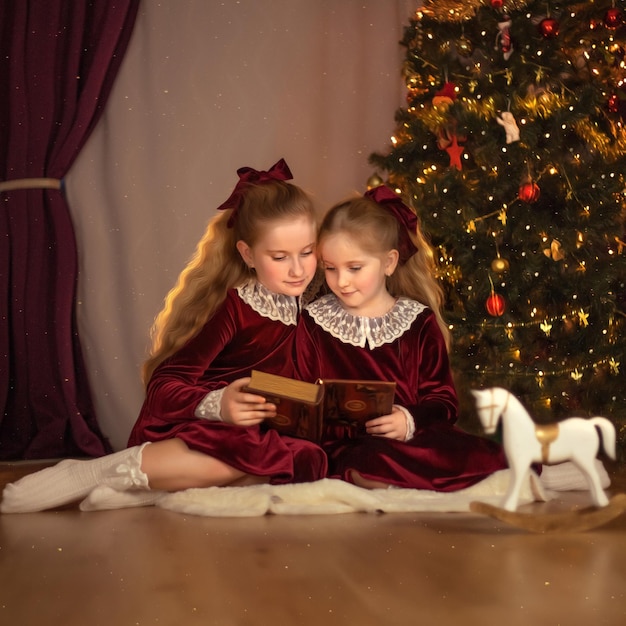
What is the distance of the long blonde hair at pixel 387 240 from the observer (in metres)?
3.08

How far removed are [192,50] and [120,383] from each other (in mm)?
1594

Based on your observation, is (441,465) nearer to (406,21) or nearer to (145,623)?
(145,623)

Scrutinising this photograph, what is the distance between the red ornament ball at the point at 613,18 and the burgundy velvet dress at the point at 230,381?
165 cm

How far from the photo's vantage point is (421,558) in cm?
229

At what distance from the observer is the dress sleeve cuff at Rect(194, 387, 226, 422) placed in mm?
2965

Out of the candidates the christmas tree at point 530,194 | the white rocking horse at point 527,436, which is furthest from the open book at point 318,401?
the christmas tree at point 530,194

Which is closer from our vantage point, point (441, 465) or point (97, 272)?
point (441, 465)

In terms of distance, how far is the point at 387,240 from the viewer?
3.12 meters

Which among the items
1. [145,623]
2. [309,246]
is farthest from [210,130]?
[145,623]

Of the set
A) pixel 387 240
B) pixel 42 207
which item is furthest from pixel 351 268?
pixel 42 207

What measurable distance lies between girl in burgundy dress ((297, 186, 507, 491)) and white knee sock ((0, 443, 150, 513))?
0.64 metres

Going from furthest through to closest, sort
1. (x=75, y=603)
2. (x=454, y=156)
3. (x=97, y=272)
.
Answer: (x=97, y=272) < (x=454, y=156) < (x=75, y=603)

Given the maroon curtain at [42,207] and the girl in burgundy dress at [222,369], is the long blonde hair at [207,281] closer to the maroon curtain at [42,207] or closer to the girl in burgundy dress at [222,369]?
the girl in burgundy dress at [222,369]

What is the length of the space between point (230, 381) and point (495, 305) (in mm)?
1013
